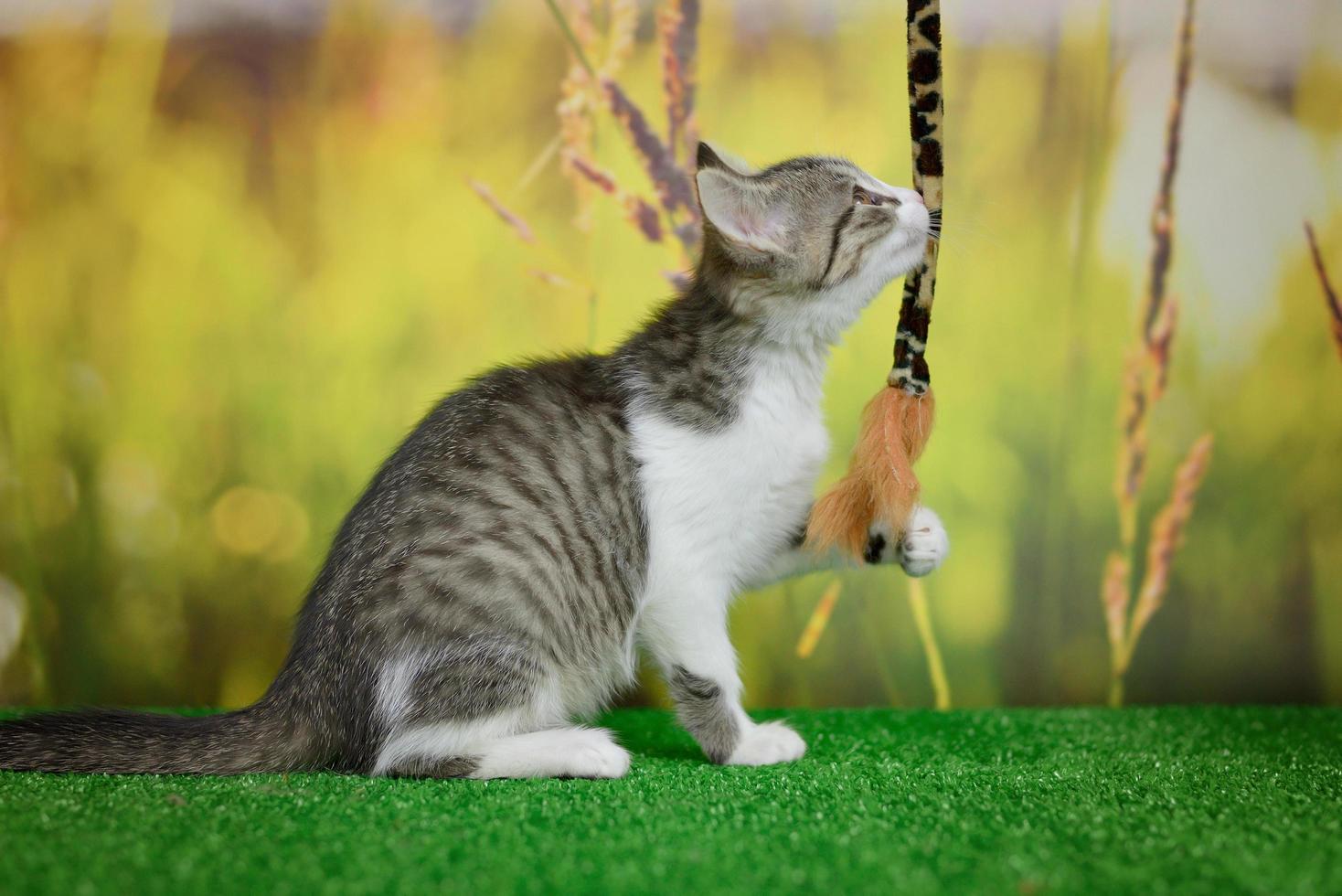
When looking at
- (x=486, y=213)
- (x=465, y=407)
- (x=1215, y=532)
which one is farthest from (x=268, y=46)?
(x=1215, y=532)

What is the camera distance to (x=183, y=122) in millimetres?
2381

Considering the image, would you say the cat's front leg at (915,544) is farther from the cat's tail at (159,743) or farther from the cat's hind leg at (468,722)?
the cat's tail at (159,743)

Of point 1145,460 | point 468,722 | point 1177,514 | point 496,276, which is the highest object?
point 496,276

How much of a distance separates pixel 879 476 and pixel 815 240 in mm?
423

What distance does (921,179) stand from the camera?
1782mm

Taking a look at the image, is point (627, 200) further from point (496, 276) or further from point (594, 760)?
point (594, 760)

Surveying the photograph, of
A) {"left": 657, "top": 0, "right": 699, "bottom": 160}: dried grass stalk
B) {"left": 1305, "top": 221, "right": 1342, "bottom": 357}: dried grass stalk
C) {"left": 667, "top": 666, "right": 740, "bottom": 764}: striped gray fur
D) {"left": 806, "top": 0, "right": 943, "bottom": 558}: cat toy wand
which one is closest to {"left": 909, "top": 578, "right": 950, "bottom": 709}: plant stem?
{"left": 806, "top": 0, "right": 943, "bottom": 558}: cat toy wand

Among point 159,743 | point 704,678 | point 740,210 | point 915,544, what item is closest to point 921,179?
point 740,210

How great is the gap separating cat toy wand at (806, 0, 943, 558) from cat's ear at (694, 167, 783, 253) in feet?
0.82

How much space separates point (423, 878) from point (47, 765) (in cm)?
85

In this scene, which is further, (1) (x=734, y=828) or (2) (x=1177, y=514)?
(2) (x=1177, y=514)

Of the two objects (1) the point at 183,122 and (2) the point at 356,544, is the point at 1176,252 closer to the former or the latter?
(2) the point at 356,544

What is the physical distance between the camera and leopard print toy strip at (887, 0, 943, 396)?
1616 millimetres

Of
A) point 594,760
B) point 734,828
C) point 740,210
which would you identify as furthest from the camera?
point 740,210
